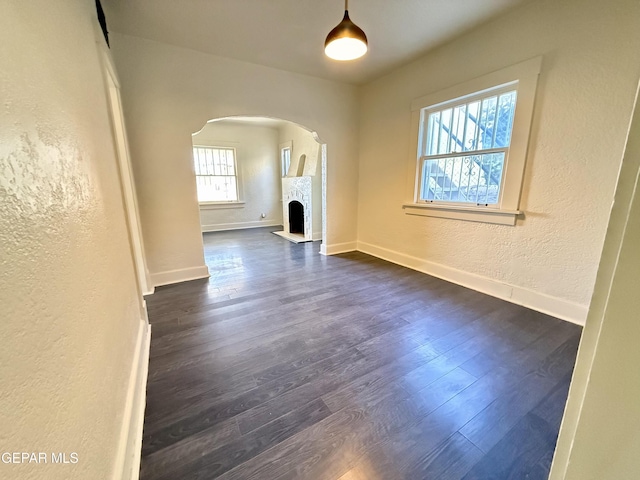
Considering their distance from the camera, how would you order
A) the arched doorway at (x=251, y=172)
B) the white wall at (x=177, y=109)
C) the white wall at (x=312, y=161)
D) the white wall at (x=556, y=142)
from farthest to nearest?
the arched doorway at (x=251, y=172) → the white wall at (x=312, y=161) → the white wall at (x=177, y=109) → the white wall at (x=556, y=142)

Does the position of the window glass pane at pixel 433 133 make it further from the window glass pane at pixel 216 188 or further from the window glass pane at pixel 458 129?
the window glass pane at pixel 216 188

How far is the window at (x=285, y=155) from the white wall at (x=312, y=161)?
0.20 m

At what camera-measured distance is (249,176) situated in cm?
687

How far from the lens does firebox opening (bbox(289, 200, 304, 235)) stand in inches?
231

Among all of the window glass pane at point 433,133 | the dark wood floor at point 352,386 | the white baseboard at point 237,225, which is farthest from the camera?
the white baseboard at point 237,225

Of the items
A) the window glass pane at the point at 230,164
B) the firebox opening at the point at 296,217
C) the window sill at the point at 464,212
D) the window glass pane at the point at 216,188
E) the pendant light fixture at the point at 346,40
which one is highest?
the pendant light fixture at the point at 346,40

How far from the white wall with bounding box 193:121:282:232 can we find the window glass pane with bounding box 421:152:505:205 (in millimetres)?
4815

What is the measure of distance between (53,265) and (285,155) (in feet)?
21.6

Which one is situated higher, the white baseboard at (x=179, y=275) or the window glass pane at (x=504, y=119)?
the window glass pane at (x=504, y=119)

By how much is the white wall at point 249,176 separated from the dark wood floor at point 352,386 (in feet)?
13.7

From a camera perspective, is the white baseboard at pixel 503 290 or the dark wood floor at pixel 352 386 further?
the white baseboard at pixel 503 290

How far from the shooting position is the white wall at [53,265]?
1.66ft

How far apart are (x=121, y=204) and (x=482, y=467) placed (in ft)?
8.24

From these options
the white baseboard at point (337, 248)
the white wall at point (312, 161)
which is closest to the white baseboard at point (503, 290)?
the white baseboard at point (337, 248)
